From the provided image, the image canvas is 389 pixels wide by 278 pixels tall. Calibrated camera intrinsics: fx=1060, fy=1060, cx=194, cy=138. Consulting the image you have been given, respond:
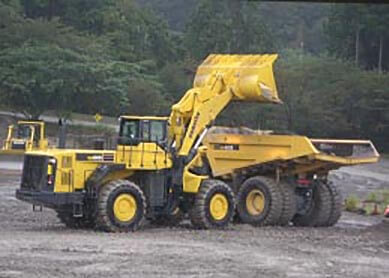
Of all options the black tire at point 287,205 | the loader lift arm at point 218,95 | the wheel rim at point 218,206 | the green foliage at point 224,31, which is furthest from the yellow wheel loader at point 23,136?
the green foliage at point 224,31

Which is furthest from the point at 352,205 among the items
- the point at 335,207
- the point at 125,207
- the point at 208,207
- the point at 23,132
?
the point at 23,132

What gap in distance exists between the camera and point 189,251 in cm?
1827

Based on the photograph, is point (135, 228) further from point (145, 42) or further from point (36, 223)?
point (145, 42)

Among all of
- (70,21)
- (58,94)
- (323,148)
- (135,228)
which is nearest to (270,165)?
(323,148)

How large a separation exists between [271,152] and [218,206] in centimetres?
231

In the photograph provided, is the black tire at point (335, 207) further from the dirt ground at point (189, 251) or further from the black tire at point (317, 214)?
the dirt ground at point (189, 251)

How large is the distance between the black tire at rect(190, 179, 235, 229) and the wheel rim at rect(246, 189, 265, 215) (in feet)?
4.97

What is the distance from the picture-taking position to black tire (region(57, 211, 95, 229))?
2208cm

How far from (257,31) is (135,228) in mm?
71647

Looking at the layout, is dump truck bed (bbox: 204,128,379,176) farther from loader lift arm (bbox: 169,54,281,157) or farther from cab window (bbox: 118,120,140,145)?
cab window (bbox: 118,120,140,145)

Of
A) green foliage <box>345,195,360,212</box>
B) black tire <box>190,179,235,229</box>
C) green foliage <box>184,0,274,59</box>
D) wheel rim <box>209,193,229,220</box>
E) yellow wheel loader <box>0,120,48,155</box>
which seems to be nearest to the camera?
black tire <box>190,179,235,229</box>

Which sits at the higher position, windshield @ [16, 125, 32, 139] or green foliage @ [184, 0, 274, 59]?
green foliage @ [184, 0, 274, 59]

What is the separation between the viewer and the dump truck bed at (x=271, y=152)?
24.8 metres

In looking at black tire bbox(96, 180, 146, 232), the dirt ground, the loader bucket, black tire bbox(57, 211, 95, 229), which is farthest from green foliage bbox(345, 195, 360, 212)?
black tire bbox(57, 211, 95, 229)
